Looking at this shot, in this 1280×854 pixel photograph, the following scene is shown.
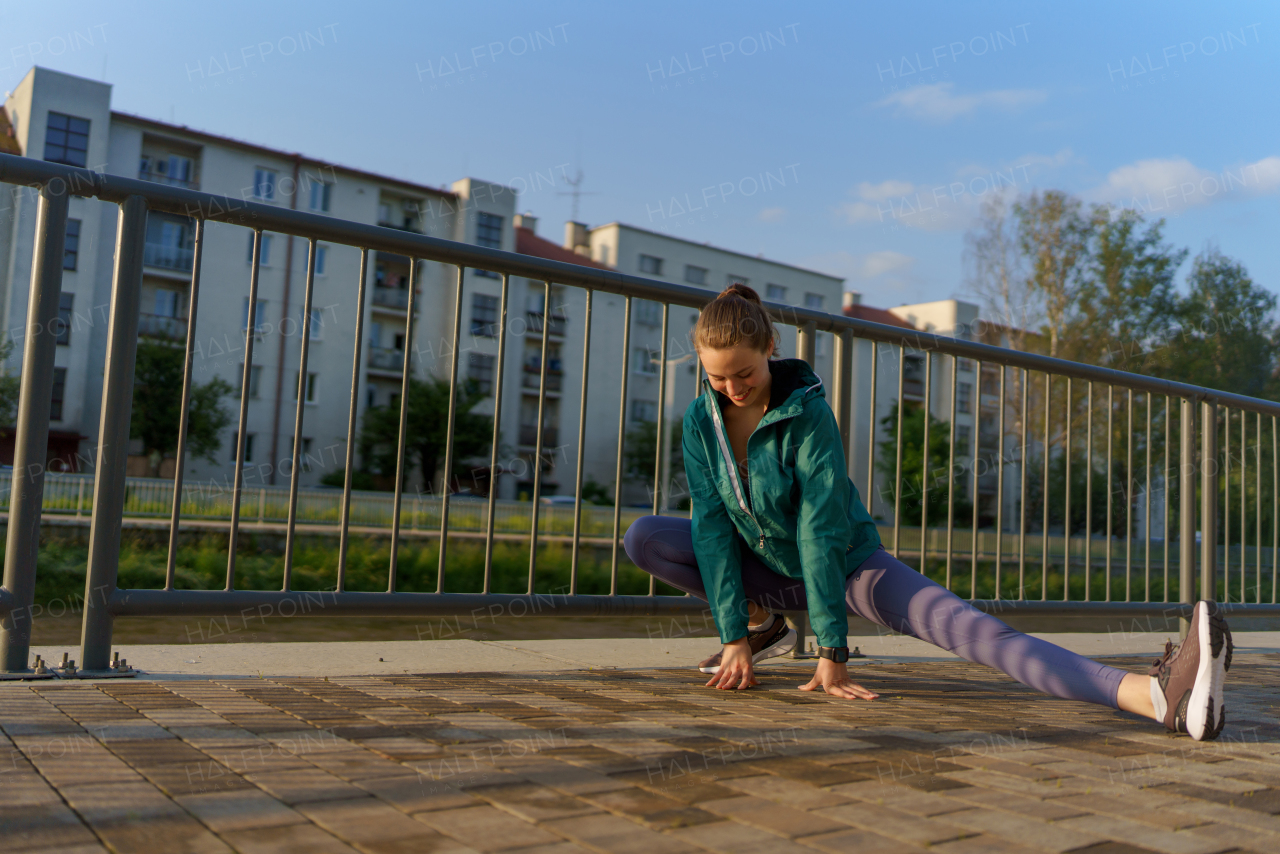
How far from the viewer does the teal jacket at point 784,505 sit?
244cm

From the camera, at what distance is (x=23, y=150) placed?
105 feet

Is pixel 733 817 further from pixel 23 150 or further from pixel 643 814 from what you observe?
pixel 23 150

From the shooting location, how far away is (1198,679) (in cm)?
207

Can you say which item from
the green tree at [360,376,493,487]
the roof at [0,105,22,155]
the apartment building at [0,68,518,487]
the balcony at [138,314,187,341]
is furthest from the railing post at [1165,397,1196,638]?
the roof at [0,105,22,155]

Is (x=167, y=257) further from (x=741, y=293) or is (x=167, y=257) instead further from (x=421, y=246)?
(x=741, y=293)

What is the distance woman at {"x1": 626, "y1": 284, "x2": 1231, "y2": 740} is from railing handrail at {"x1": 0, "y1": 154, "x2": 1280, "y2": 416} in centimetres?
66

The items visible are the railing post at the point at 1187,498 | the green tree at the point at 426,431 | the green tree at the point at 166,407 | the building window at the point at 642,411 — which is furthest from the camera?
the building window at the point at 642,411

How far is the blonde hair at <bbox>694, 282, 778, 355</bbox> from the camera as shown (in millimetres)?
2395

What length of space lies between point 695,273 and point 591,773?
47802 millimetres

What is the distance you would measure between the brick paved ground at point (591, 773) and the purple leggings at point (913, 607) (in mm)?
120

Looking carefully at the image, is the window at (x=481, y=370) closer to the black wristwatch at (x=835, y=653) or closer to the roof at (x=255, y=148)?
the roof at (x=255, y=148)

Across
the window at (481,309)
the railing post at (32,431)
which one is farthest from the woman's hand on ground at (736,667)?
the window at (481,309)

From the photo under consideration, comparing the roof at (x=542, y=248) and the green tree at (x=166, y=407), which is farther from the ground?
the roof at (x=542, y=248)

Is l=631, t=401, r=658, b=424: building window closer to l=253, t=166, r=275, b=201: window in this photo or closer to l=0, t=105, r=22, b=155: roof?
l=253, t=166, r=275, b=201: window
